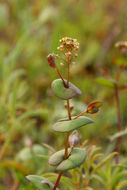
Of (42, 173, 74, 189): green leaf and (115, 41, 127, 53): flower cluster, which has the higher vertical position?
(115, 41, 127, 53): flower cluster

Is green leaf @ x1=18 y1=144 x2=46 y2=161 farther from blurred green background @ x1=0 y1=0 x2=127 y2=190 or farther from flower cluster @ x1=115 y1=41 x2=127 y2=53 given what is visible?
flower cluster @ x1=115 y1=41 x2=127 y2=53

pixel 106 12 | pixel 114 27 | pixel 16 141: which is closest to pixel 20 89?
pixel 16 141

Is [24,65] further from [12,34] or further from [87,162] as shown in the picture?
[87,162]

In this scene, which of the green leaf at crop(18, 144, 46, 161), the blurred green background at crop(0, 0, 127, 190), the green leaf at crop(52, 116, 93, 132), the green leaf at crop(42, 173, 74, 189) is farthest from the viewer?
the blurred green background at crop(0, 0, 127, 190)

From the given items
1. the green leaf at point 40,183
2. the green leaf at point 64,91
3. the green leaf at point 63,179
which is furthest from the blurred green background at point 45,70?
the green leaf at point 64,91

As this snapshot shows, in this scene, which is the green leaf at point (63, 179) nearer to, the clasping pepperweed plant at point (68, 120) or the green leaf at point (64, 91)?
the clasping pepperweed plant at point (68, 120)

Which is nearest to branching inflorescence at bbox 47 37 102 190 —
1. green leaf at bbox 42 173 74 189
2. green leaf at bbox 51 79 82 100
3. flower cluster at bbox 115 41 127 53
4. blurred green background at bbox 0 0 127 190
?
green leaf at bbox 51 79 82 100

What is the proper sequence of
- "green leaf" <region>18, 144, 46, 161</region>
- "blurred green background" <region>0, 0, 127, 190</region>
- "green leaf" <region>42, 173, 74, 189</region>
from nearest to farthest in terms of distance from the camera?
"green leaf" <region>42, 173, 74, 189</region> → "green leaf" <region>18, 144, 46, 161</region> → "blurred green background" <region>0, 0, 127, 190</region>

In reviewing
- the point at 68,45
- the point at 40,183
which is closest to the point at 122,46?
the point at 68,45
